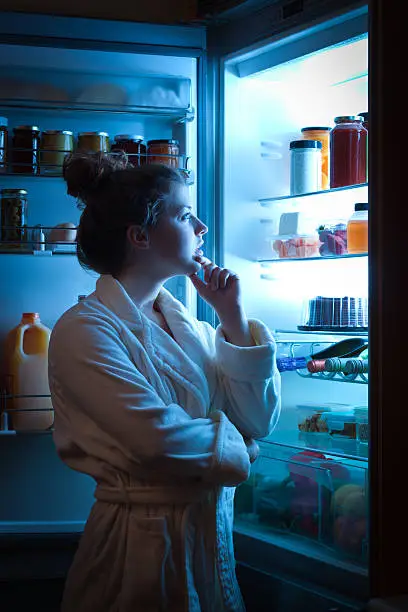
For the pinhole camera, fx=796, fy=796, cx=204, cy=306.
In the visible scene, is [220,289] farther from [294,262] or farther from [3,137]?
[3,137]

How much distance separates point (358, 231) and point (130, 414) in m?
0.91

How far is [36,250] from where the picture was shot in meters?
2.29

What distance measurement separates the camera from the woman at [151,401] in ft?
5.32

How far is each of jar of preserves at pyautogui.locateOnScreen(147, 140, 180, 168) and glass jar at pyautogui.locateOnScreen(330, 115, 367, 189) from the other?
0.47 metres

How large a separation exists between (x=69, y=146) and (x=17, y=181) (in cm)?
21

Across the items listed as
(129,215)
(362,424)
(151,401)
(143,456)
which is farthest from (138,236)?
(362,424)

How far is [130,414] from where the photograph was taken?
62.5 inches

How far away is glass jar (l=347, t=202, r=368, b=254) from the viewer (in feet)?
7.08

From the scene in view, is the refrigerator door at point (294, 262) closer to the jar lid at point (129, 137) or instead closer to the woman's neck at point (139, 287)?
the jar lid at point (129, 137)

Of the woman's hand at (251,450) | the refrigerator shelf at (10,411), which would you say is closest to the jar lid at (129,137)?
the refrigerator shelf at (10,411)

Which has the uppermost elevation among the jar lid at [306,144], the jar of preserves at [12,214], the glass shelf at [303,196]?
the jar lid at [306,144]

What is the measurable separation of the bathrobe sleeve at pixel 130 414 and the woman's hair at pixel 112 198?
20 centimetres

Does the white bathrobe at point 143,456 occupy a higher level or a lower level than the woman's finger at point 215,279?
lower

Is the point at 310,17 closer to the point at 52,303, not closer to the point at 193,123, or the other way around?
the point at 193,123
